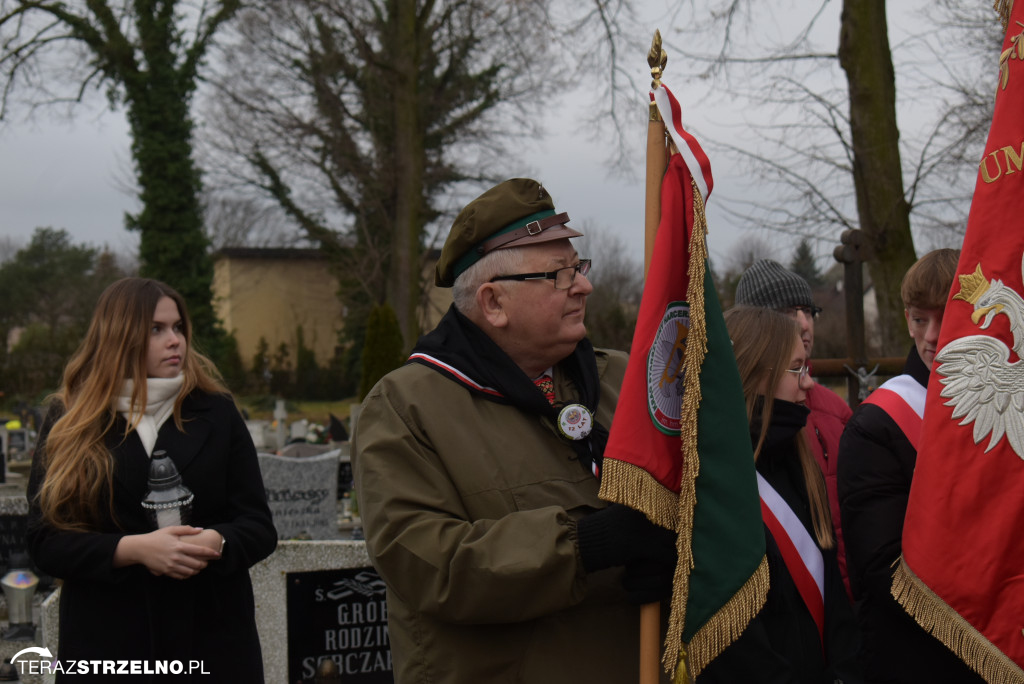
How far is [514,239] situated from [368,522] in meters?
0.81

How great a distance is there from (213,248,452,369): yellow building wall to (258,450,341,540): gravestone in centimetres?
3394

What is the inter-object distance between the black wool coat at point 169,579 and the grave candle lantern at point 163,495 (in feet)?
0.12

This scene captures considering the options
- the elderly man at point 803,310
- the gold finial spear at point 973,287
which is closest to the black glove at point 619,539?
the gold finial spear at point 973,287

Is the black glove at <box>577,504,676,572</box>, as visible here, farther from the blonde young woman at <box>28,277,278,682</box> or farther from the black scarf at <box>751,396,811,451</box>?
the blonde young woman at <box>28,277,278,682</box>

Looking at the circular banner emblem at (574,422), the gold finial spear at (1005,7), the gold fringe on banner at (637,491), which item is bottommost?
the gold fringe on banner at (637,491)

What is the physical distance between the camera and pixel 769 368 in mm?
2953

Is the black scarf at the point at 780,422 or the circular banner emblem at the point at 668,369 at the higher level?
the circular banner emblem at the point at 668,369

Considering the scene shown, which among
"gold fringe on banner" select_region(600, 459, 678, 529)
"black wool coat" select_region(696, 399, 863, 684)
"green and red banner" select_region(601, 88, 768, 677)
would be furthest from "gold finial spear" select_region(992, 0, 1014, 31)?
"gold fringe on banner" select_region(600, 459, 678, 529)

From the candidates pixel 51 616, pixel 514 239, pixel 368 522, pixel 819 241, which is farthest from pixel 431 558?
pixel 819 241

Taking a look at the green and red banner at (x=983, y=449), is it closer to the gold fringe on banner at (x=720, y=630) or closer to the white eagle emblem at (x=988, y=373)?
the white eagle emblem at (x=988, y=373)

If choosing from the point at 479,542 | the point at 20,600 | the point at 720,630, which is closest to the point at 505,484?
the point at 479,542

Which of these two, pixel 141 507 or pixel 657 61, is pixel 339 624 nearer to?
pixel 141 507

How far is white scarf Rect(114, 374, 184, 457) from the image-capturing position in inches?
129

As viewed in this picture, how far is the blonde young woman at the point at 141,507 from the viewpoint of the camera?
3.13 m
